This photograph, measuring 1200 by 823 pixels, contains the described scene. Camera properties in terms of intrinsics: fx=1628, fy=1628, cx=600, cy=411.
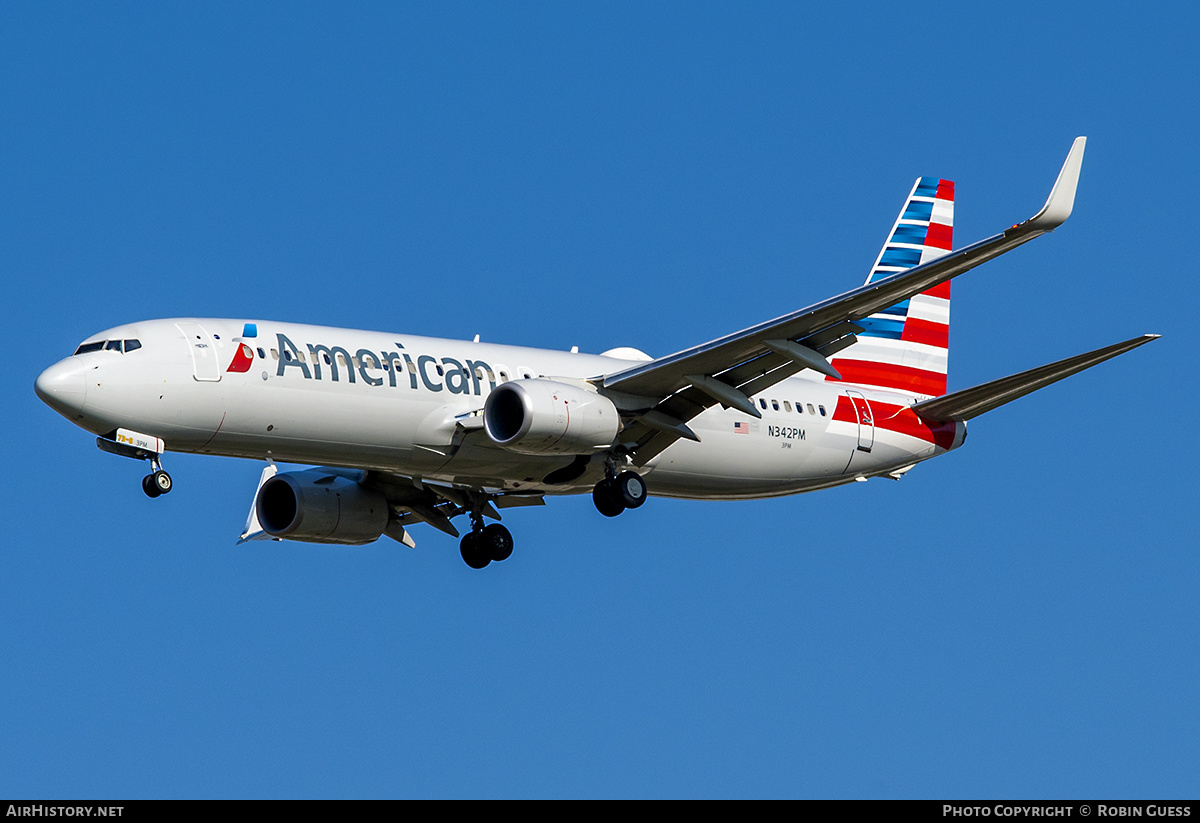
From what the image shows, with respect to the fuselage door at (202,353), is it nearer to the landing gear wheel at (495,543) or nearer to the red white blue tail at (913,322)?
the landing gear wheel at (495,543)

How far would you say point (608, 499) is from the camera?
120 feet

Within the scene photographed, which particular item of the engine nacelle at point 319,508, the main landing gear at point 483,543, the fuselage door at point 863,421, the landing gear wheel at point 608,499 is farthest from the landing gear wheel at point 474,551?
the fuselage door at point 863,421

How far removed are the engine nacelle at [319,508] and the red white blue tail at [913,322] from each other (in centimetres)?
1296

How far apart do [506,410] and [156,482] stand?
7285 mm

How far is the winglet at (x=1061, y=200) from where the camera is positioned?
29.2m

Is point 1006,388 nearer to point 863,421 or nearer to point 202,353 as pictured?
point 863,421

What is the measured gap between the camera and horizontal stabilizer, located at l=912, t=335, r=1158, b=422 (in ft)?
110

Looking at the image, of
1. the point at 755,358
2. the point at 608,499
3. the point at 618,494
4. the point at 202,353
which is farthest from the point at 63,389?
the point at 755,358

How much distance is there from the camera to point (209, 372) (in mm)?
32375

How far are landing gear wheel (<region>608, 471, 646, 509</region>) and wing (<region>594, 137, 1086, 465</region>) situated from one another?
0.77 metres

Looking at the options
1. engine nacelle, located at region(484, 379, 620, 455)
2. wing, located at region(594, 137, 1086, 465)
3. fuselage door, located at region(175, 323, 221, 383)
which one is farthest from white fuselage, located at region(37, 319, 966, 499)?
wing, located at region(594, 137, 1086, 465)

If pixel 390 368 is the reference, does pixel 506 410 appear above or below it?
below
